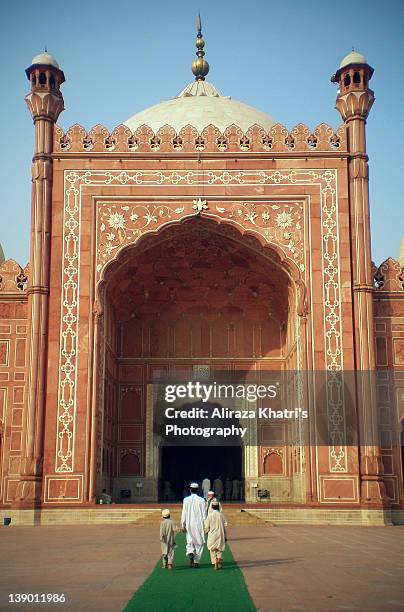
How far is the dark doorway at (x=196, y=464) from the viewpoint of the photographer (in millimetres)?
22875

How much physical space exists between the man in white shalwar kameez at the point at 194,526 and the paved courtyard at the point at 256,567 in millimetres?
469

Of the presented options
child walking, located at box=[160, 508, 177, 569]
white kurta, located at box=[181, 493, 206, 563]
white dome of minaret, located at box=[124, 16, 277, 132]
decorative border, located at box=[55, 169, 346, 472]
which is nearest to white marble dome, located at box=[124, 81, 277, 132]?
white dome of minaret, located at box=[124, 16, 277, 132]

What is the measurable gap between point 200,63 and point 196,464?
12784 mm

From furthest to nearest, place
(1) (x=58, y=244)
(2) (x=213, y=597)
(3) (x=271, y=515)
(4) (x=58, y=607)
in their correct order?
1. (1) (x=58, y=244)
2. (3) (x=271, y=515)
3. (2) (x=213, y=597)
4. (4) (x=58, y=607)

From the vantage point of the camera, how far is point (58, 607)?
5844mm

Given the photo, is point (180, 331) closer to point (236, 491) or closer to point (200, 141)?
point (236, 491)

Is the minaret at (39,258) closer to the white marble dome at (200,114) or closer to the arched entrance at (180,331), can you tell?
the arched entrance at (180,331)

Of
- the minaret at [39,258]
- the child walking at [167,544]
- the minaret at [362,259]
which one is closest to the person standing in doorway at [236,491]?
the minaret at [362,259]

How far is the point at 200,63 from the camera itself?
1014 inches

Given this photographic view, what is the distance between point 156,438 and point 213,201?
6.25 metres

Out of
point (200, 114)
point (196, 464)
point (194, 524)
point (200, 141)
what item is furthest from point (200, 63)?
point (194, 524)

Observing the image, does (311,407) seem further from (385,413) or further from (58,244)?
(58,244)

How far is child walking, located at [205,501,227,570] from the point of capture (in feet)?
26.9

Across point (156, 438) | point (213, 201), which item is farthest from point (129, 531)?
point (213, 201)
